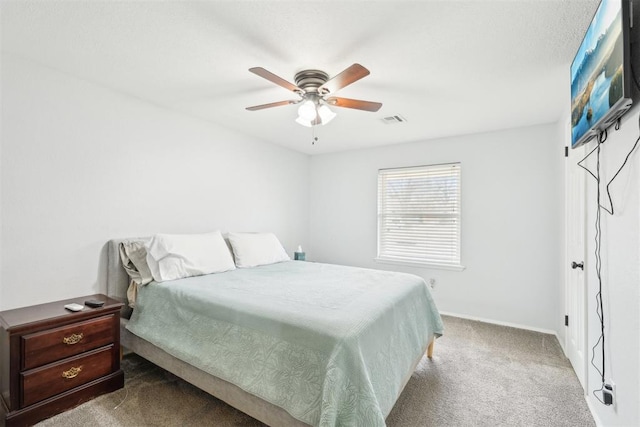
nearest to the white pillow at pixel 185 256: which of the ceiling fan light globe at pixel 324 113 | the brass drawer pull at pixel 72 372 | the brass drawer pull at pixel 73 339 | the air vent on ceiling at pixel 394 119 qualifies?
the brass drawer pull at pixel 73 339

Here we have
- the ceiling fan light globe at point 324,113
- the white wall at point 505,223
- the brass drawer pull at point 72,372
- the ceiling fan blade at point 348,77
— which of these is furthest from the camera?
the white wall at point 505,223

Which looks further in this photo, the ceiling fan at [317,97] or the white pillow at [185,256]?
the white pillow at [185,256]

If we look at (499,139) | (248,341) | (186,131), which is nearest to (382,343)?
(248,341)

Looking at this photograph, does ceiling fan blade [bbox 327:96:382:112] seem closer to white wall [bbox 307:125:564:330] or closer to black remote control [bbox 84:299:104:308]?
white wall [bbox 307:125:564:330]

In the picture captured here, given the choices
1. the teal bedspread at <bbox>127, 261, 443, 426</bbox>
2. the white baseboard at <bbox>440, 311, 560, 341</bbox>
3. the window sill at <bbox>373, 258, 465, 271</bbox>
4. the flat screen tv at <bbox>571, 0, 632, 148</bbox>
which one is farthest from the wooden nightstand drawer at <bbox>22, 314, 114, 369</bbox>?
the white baseboard at <bbox>440, 311, 560, 341</bbox>

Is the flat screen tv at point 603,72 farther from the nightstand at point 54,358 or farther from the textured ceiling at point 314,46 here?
the nightstand at point 54,358

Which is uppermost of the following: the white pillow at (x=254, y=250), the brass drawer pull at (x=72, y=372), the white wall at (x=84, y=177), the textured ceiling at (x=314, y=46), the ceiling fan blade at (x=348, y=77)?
the textured ceiling at (x=314, y=46)

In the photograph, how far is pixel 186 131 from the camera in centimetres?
322

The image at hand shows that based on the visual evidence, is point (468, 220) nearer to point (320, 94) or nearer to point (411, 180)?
→ point (411, 180)

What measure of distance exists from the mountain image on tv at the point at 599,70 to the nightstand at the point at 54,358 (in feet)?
10.4

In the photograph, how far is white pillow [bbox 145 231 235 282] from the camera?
98.2 inches

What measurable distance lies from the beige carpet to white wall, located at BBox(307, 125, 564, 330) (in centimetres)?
78

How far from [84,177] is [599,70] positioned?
3.44 metres

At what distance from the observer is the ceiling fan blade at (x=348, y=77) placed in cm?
171
